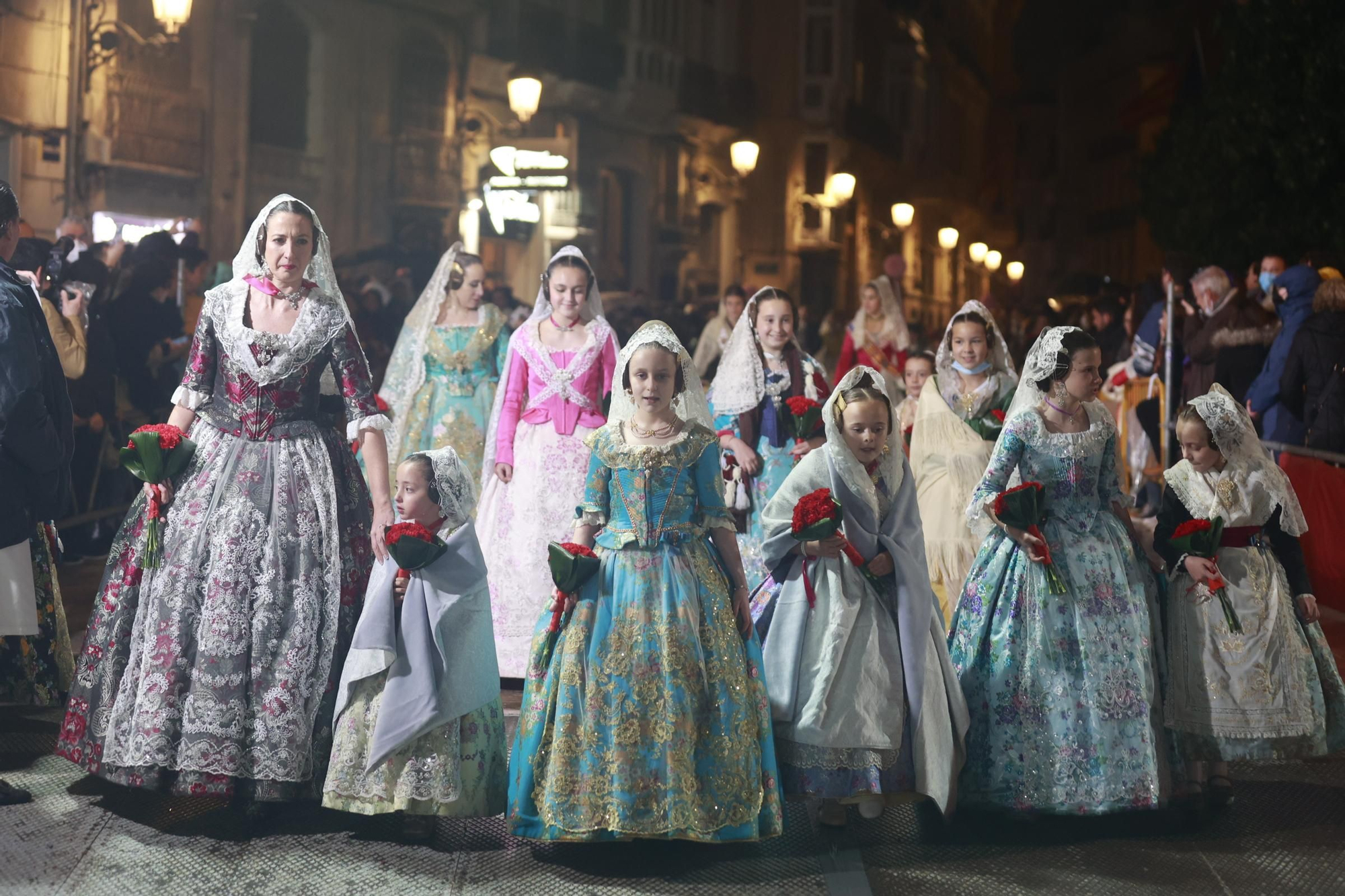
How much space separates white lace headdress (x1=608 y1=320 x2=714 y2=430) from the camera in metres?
4.41

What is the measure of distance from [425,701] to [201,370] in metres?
1.38

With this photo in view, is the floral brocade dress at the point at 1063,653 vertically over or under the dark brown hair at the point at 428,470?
under

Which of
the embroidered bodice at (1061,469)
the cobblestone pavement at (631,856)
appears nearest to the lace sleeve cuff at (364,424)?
the cobblestone pavement at (631,856)

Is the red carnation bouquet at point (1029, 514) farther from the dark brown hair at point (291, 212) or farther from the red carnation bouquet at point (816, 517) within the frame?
the dark brown hair at point (291, 212)

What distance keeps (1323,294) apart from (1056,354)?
4.28 metres

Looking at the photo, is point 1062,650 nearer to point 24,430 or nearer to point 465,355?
point 24,430

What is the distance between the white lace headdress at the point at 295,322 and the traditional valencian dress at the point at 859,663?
156cm

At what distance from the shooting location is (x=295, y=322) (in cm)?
468

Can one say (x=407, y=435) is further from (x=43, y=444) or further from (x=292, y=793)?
(x=292, y=793)

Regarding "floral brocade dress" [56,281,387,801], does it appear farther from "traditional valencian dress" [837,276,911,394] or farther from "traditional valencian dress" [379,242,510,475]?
"traditional valencian dress" [837,276,911,394]

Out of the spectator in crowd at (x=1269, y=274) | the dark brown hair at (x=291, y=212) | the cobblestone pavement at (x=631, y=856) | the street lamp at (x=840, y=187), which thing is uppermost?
the street lamp at (x=840, y=187)

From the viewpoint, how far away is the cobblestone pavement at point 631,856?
399 centimetres

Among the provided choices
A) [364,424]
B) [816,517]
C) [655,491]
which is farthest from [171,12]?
[816,517]

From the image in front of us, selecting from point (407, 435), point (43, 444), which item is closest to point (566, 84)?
point (407, 435)
